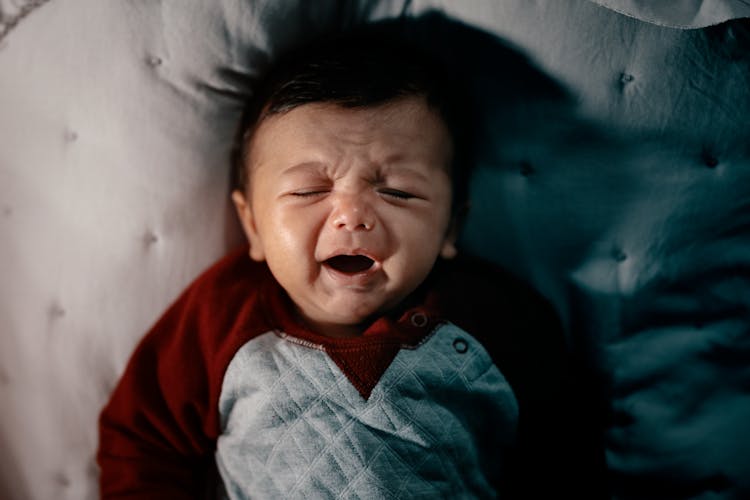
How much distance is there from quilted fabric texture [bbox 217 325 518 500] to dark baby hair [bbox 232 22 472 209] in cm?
25

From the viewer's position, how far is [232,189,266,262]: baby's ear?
34.3 inches

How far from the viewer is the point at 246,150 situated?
868mm

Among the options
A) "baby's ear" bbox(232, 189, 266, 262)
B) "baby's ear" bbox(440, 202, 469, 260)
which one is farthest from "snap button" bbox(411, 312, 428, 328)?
"baby's ear" bbox(232, 189, 266, 262)

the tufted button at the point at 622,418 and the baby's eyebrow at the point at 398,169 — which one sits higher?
the baby's eyebrow at the point at 398,169

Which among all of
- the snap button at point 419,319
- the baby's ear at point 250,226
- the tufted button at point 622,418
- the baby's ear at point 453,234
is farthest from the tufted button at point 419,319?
the tufted button at point 622,418

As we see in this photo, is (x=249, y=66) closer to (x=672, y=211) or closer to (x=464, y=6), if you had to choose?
(x=464, y=6)

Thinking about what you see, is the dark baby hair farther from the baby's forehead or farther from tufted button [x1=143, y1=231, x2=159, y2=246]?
tufted button [x1=143, y1=231, x2=159, y2=246]

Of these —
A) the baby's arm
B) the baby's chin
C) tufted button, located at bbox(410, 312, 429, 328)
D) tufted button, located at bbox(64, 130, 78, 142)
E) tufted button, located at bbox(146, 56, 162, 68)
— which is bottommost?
the baby's arm

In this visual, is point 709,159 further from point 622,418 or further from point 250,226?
point 250,226

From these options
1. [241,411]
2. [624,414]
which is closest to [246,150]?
[241,411]

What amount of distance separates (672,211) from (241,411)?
65cm

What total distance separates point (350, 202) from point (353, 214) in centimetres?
2

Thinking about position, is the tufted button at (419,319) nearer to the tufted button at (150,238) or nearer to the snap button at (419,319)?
the snap button at (419,319)

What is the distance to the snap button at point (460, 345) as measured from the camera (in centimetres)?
82
